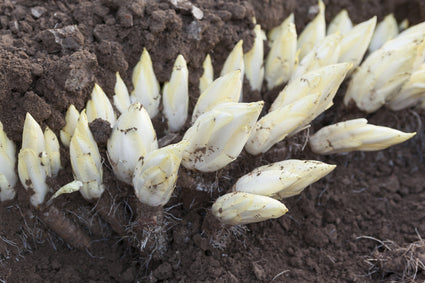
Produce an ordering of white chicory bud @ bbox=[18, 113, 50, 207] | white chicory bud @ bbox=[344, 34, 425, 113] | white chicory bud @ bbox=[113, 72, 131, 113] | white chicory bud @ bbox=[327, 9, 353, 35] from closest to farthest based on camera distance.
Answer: white chicory bud @ bbox=[18, 113, 50, 207], white chicory bud @ bbox=[113, 72, 131, 113], white chicory bud @ bbox=[344, 34, 425, 113], white chicory bud @ bbox=[327, 9, 353, 35]

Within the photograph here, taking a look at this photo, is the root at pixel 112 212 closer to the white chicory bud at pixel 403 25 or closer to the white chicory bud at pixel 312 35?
the white chicory bud at pixel 312 35

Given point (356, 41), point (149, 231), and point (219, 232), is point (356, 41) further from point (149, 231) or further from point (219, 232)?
point (149, 231)

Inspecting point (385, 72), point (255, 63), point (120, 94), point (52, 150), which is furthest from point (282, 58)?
point (52, 150)

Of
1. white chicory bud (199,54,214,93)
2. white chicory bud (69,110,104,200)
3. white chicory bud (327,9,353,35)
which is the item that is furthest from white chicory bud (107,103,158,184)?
white chicory bud (327,9,353,35)


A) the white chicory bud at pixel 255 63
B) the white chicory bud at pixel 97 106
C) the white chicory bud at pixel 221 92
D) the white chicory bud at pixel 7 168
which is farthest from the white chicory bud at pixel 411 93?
the white chicory bud at pixel 7 168

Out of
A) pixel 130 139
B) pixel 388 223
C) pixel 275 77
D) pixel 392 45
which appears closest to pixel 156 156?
pixel 130 139

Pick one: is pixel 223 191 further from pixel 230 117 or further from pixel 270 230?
pixel 230 117

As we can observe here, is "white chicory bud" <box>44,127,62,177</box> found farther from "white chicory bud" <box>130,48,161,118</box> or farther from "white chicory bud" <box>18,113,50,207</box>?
"white chicory bud" <box>130,48,161,118</box>
